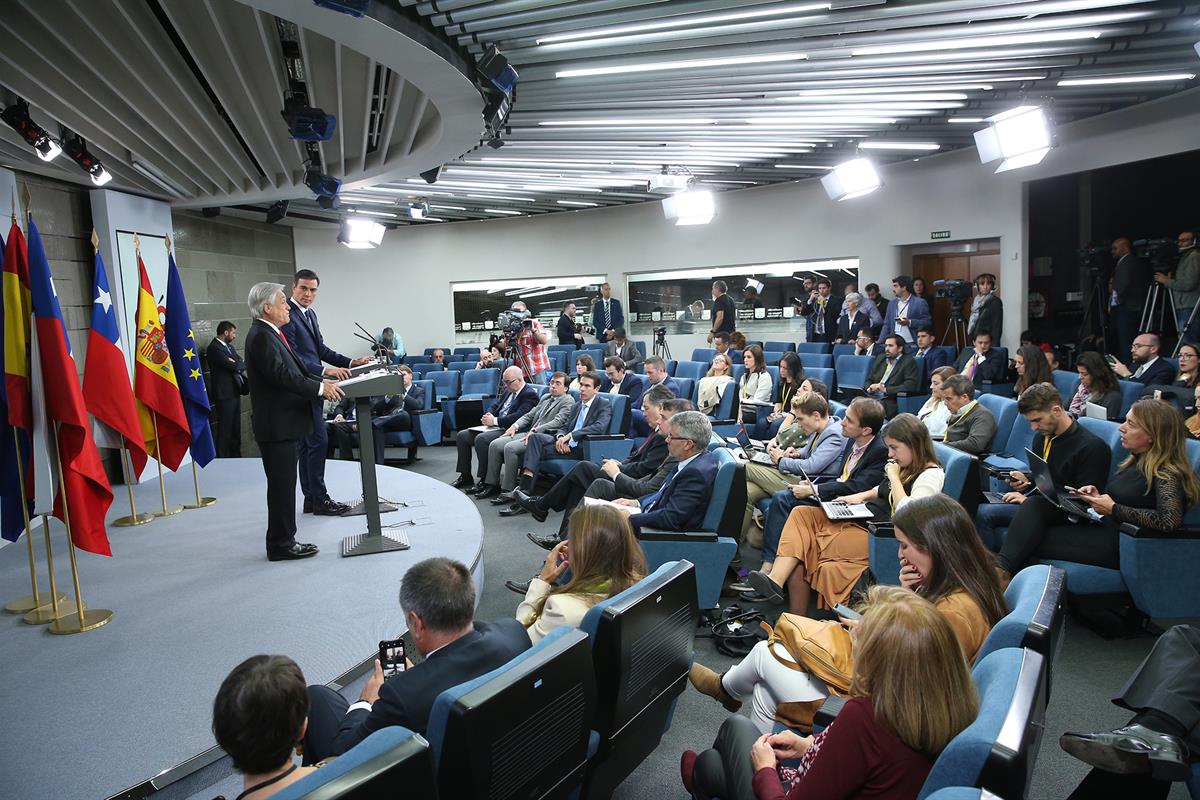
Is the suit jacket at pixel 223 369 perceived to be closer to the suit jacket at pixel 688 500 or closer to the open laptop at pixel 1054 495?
the suit jacket at pixel 688 500

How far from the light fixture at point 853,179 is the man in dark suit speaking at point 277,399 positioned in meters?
6.31

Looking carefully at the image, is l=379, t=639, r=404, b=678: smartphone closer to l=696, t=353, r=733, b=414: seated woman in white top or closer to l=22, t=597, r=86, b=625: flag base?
l=22, t=597, r=86, b=625: flag base

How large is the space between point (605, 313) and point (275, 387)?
328 inches

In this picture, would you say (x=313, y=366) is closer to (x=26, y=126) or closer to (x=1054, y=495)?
(x=26, y=126)

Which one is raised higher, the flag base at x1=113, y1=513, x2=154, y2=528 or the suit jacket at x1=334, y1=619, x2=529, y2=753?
the suit jacket at x1=334, y1=619, x2=529, y2=753

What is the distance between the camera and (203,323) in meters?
9.03

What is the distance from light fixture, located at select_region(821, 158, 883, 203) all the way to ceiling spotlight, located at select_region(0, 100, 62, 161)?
7.15m

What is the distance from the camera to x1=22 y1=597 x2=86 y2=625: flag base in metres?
3.52

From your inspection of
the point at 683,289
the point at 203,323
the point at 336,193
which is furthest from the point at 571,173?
the point at 203,323

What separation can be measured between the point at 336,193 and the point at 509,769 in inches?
256

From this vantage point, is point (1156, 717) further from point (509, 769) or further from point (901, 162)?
point (901, 162)

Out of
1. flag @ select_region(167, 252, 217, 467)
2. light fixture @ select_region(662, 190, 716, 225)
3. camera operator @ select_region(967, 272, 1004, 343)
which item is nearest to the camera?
flag @ select_region(167, 252, 217, 467)

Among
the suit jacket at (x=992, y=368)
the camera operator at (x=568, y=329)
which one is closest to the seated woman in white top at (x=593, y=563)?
the suit jacket at (x=992, y=368)

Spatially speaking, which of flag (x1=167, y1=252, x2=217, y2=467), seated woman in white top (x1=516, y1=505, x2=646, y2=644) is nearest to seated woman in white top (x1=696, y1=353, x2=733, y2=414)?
flag (x1=167, y1=252, x2=217, y2=467)
